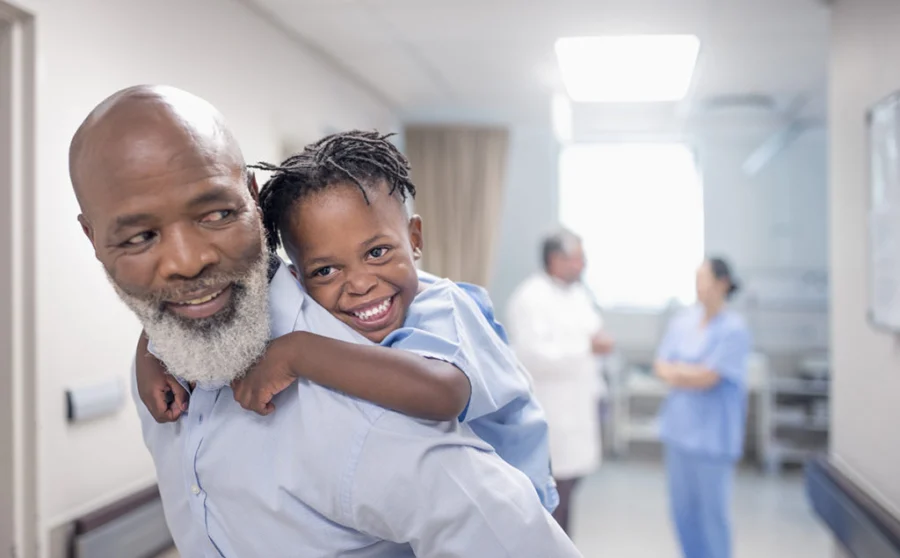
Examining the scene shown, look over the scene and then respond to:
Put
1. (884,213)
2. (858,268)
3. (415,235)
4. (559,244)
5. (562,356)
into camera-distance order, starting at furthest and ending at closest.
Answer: (559,244) < (562,356) < (858,268) < (884,213) < (415,235)

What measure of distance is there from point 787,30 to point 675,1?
0.67m

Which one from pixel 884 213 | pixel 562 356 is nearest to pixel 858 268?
pixel 884 213

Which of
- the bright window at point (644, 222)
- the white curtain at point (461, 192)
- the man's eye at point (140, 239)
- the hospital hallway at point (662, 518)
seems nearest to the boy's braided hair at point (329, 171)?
the man's eye at point (140, 239)

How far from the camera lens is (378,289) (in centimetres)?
105

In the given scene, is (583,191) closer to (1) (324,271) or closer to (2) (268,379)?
(1) (324,271)

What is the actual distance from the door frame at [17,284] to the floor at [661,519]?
2.84 metres

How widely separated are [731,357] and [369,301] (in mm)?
2560

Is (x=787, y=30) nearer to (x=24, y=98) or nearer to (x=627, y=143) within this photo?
(x=24, y=98)

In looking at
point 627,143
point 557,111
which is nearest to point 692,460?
point 557,111

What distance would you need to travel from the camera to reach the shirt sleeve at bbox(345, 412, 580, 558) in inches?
34.1

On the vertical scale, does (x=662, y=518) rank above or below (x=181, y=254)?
below

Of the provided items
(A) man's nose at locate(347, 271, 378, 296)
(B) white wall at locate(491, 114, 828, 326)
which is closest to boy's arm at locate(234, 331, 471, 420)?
(A) man's nose at locate(347, 271, 378, 296)

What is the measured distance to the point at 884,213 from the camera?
6.72 feet

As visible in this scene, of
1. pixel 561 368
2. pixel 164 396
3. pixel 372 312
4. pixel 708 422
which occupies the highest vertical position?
pixel 372 312
